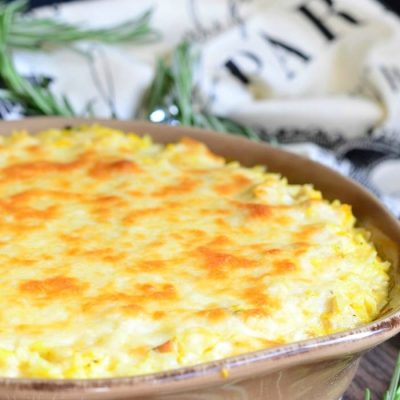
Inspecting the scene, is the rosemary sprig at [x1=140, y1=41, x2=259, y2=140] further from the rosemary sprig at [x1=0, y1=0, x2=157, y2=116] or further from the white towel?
the rosemary sprig at [x1=0, y1=0, x2=157, y2=116]

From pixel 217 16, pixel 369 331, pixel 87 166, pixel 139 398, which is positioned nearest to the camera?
pixel 139 398

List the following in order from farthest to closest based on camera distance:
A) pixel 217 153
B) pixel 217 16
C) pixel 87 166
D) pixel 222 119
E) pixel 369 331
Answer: pixel 217 16 < pixel 222 119 < pixel 217 153 < pixel 87 166 < pixel 369 331

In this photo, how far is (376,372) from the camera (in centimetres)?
182

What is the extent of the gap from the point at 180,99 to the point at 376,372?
4.19 feet

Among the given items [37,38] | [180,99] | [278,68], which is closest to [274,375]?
[180,99]

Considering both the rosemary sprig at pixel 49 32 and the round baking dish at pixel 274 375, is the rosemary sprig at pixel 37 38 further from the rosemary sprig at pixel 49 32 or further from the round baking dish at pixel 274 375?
the round baking dish at pixel 274 375

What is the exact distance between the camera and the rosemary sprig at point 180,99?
2.80 m

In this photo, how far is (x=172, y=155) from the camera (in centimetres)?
217

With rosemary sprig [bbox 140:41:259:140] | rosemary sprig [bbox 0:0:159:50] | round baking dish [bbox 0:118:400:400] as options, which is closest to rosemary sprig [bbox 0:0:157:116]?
rosemary sprig [bbox 0:0:159:50]

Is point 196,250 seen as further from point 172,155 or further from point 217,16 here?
point 217,16

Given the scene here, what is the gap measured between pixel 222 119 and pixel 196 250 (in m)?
1.61

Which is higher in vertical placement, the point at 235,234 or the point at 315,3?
the point at 235,234

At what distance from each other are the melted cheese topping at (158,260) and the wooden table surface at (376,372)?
24 centimetres

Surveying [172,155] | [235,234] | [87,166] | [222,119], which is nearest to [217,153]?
[172,155]
